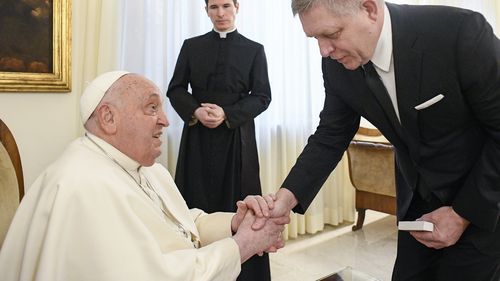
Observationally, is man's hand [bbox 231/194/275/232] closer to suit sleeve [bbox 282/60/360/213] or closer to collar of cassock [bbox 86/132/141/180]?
suit sleeve [bbox 282/60/360/213]

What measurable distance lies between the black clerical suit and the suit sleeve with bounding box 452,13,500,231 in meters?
1.53

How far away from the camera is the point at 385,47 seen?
1.34 meters

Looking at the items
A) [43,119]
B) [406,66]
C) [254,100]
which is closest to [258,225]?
[406,66]

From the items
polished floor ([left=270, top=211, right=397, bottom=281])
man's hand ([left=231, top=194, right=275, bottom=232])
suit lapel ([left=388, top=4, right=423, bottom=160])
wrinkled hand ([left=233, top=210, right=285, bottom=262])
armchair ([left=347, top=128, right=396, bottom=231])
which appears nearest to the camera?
suit lapel ([left=388, top=4, right=423, bottom=160])

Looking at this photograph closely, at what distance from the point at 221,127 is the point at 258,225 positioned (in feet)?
3.82

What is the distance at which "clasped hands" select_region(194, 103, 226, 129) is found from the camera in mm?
2572

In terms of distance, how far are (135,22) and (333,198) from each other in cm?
271

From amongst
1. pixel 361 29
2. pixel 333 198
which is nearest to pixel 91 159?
pixel 361 29

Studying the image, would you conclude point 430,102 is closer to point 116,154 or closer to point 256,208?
point 256,208

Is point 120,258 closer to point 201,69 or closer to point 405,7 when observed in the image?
point 405,7

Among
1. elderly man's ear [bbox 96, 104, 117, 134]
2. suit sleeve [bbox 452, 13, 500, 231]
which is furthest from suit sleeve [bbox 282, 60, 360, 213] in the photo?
elderly man's ear [bbox 96, 104, 117, 134]

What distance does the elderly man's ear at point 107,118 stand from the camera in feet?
4.67

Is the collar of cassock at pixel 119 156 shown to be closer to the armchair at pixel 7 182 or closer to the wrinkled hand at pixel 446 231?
the armchair at pixel 7 182

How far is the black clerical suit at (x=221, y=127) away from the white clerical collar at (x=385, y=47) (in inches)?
53.3
